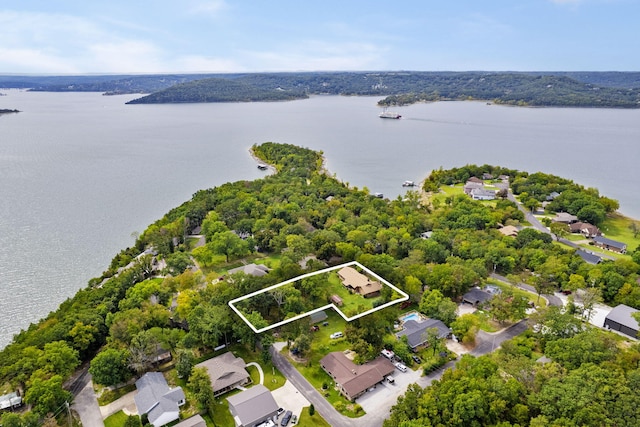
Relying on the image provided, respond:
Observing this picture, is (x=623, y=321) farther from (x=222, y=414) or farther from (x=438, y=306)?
(x=222, y=414)

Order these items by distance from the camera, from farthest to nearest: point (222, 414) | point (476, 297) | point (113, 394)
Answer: point (476, 297) → point (113, 394) → point (222, 414)

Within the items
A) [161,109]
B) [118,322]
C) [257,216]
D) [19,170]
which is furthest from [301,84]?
[118,322]

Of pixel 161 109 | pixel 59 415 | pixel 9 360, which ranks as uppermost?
pixel 161 109

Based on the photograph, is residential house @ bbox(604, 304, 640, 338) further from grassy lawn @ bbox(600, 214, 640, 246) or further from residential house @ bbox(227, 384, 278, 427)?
residential house @ bbox(227, 384, 278, 427)

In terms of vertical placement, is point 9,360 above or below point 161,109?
below

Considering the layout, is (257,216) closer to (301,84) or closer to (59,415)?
(59,415)

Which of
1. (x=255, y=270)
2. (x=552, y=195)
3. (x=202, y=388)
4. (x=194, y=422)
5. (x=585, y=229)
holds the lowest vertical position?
(x=194, y=422)

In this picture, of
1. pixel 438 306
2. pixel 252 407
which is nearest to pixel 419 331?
pixel 438 306

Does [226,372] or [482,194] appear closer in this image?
[226,372]
